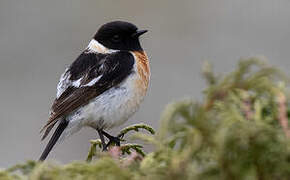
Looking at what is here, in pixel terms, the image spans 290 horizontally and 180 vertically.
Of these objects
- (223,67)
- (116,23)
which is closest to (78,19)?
(223,67)

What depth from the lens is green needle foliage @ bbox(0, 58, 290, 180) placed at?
153cm

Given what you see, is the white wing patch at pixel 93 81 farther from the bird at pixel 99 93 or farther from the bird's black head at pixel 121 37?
the bird's black head at pixel 121 37

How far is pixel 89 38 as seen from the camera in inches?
504

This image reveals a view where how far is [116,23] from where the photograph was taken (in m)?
5.95

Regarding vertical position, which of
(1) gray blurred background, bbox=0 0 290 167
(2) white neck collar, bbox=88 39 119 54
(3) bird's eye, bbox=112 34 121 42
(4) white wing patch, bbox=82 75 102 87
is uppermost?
(1) gray blurred background, bbox=0 0 290 167

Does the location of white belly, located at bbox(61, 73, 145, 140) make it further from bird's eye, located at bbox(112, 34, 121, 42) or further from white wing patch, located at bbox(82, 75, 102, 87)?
bird's eye, located at bbox(112, 34, 121, 42)

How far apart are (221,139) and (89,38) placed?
1144 cm

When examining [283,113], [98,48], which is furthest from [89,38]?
[283,113]

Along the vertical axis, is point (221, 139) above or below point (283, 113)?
below

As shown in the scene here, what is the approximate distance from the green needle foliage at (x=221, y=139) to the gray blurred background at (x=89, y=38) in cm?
797

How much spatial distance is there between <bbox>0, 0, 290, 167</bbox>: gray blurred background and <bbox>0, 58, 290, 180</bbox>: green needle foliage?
797cm

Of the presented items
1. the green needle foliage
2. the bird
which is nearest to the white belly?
the bird

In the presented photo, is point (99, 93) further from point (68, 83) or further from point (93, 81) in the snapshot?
point (68, 83)

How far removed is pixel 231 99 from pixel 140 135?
243 millimetres
